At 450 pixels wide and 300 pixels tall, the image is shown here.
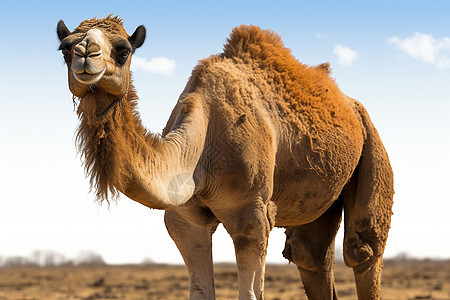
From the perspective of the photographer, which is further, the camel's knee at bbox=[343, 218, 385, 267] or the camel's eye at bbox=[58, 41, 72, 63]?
the camel's knee at bbox=[343, 218, 385, 267]

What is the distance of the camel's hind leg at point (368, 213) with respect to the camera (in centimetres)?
718

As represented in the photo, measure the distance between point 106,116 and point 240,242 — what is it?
1.68m

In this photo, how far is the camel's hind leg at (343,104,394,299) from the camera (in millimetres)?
7180

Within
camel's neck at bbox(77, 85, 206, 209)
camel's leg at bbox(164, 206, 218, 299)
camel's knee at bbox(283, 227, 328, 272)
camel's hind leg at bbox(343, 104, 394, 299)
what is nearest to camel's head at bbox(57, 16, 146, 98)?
camel's neck at bbox(77, 85, 206, 209)

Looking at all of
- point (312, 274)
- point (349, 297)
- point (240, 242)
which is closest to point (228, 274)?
point (349, 297)

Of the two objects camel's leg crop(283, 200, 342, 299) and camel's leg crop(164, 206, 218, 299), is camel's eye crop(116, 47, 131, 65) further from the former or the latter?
camel's leg crop(283, 200, 342, 299)

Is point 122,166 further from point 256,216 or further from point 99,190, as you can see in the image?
point 256,216

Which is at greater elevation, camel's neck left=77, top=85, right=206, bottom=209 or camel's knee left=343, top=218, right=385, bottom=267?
camel's neck left=77, top=85, right=206, bottom=209

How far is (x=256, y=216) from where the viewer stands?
5473 millimetres

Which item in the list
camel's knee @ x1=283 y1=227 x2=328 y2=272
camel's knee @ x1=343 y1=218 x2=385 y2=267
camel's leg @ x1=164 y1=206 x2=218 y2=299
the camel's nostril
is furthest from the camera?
camel's knee @ x1=283 y1=227 x2=328 y2=272

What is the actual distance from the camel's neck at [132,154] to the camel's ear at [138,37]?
341 mm

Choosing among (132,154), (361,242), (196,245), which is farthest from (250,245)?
(361,242)

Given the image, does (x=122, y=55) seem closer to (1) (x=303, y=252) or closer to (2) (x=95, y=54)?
(2) (x=95, y=54)

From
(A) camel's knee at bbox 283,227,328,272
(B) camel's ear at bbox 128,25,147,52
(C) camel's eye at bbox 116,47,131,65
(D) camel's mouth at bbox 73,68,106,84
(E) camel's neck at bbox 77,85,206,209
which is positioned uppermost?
(B) camel's ear at bbox 128,25,147,52
